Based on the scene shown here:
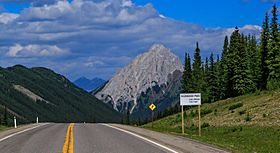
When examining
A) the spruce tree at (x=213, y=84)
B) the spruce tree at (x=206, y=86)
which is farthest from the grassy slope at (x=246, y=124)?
the spruce tree at (x=206, y=86)

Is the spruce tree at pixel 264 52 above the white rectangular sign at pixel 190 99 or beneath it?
above

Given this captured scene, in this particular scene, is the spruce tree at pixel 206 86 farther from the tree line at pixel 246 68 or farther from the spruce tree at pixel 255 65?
the spruce tree at pixel 255 65

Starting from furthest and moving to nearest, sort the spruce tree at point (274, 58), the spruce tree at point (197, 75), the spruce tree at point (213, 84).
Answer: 1. the spruce tree at point (197, 75)
2. the spruce tree at point (213, 84)
3. the spruce tree at point (274, 58)

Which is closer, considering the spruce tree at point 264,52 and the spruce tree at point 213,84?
the spruce tree at point 264,52

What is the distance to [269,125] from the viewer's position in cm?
3566

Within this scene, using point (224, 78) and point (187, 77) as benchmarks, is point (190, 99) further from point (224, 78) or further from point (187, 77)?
point (187, 77)

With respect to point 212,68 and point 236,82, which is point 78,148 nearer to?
point 236,82

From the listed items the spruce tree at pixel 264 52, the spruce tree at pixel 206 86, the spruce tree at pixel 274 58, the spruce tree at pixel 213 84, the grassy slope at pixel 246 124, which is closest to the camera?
the grassy slope at pixel 246 124

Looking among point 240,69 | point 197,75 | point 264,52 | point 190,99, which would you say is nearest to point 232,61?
point 240,69

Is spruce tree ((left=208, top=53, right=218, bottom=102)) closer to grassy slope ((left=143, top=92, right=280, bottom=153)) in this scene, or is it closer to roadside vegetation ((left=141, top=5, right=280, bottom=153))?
roadside vegetation ((left=141, top=5, right=280, bottom=153))

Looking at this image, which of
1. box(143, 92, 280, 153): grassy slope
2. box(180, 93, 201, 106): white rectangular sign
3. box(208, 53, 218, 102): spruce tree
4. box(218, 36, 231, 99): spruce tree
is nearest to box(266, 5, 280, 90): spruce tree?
box(218, 36, 231, 99): spruce tree

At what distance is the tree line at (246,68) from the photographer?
70250 millimetres

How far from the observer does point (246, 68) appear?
78.4m

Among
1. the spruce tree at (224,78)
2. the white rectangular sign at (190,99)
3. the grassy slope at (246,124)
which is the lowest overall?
the grassy slope at (246,124)
